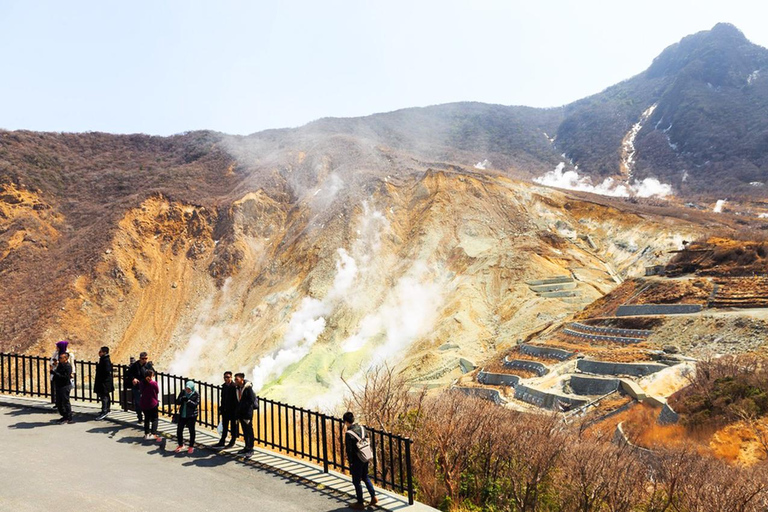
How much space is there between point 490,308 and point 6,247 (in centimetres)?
4658

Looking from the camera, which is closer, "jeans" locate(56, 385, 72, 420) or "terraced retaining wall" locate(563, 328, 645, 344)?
"jeans" locate(56, 385, 72, 420)

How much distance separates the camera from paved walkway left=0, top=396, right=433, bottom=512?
7.72 m

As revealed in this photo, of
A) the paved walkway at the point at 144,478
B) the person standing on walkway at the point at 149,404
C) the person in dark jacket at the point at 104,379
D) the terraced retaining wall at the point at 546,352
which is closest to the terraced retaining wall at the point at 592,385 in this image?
the terraced retaining wall at the point at 546,352

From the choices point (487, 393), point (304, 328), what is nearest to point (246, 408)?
point (487, 393)

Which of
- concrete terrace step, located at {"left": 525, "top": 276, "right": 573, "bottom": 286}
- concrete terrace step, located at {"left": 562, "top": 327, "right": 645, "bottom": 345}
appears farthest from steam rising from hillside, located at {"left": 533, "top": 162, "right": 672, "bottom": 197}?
concrete terrace step, located at {"left": 562, "top": 327, "right": 645, "bottom": 345}

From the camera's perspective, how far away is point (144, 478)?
28.3 feet

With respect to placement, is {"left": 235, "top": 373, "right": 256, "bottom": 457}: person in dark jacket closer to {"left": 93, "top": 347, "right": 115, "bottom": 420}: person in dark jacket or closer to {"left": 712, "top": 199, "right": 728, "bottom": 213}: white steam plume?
{"left": 93, "top": 347, "right": 115, "bottom": 420}: person in dark jacket

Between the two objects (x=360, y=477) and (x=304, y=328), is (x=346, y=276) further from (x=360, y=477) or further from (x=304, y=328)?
(x=360, y=477)

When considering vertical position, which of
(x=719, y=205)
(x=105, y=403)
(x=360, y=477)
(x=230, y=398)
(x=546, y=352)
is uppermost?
(x=719, y=205)

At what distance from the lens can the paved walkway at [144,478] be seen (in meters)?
7.72

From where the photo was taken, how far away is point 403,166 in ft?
223

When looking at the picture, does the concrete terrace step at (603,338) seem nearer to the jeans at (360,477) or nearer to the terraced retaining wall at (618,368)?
the terraced retaining wall at (618,368)

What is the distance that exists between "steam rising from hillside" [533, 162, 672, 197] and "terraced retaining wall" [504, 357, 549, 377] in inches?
2775

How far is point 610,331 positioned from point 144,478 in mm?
27878
